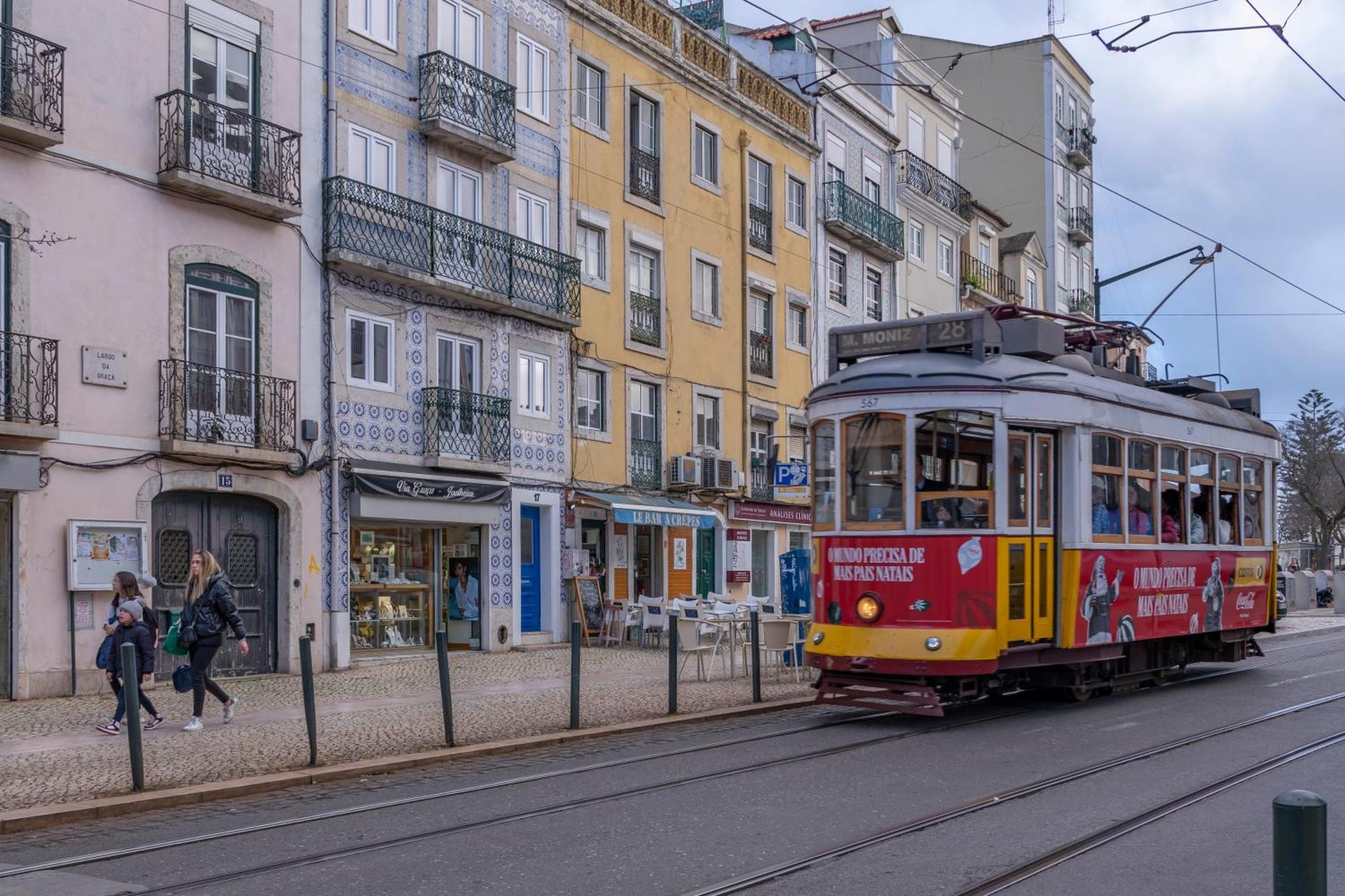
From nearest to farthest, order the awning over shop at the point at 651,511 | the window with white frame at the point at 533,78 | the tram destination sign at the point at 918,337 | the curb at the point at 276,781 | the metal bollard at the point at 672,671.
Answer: the curb at the point at 276,781 → the tram destination sign at the point at 918,337 → the metal bollard at the point at 672,671 → the window with white frame at the point at 533,78 → the awning over shop at the point at 651,511

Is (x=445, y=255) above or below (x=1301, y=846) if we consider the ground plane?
above

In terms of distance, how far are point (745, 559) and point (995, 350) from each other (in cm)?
1625

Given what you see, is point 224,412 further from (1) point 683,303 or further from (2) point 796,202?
(2) point 796,202

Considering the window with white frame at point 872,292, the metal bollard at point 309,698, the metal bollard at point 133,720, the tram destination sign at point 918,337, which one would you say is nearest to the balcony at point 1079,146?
the window with white frame at point 872,292

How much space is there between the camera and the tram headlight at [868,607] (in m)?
13.2

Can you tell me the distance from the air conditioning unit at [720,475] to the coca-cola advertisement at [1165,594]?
11.6 m

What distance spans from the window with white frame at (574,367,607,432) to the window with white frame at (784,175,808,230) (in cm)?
810

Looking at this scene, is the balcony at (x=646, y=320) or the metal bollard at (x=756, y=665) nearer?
the metal bollard at (x=756, y=665)

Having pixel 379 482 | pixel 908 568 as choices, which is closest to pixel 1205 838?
pixel 908 568

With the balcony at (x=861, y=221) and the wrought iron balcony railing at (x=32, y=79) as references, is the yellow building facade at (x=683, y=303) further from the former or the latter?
the wrought iron balcony railing at (x=32, y=79)

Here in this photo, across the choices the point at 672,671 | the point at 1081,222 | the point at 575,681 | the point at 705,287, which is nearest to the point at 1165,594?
the point at 672,671

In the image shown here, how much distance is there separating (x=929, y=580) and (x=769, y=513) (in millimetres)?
17776

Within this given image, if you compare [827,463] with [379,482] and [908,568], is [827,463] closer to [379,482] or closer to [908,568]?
[908,568]

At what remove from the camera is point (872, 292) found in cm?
3638
